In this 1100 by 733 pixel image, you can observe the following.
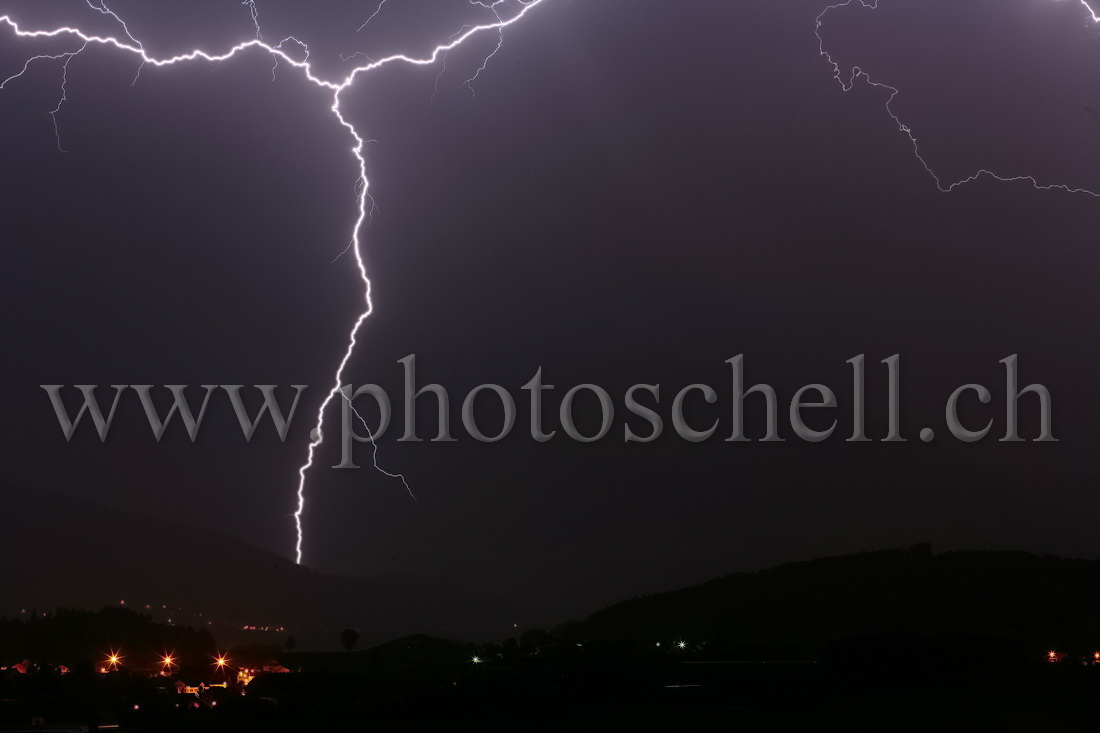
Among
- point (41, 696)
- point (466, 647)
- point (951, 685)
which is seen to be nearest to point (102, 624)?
point (466, 647)

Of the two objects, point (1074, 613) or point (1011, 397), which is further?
point (1074, 613)

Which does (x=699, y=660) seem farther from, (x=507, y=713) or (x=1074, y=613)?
(x=1074, y=613)

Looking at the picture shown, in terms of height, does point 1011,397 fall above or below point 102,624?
above

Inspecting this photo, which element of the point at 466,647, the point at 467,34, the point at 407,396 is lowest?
the point at 466,647

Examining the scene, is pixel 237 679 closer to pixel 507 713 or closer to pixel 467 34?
pixel 507 713

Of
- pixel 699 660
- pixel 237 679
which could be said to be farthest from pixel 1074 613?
pixel 237 679

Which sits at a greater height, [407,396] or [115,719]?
[407,396]

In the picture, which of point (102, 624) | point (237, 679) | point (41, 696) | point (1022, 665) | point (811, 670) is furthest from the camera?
point (102, 624)

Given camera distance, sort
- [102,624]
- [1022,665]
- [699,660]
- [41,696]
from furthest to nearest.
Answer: [102,624]
[699,660]
[1022,665]
[41,696]

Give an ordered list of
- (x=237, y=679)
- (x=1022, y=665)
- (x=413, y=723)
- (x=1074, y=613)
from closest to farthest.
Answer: (x=413, y=723) → (x=1022, y=665) → (x=237, y=679) → (x=1074, y=613)
